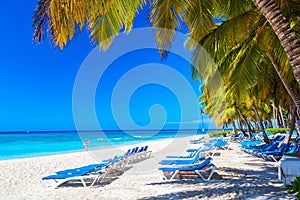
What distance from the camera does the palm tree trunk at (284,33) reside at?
3049 mm

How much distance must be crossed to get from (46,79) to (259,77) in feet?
129

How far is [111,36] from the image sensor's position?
541 cm

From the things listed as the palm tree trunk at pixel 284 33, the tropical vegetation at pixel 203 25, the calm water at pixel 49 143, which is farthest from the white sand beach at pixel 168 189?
the calm water at pixel 49 143

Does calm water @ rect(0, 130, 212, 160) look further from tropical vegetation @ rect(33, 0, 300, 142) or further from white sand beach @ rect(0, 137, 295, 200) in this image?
tropical vegetation @ rect(33, 0, 300, 142)

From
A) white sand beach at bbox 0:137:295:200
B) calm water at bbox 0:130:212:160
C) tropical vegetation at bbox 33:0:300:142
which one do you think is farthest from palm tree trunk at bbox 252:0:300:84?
calm water at bbox 0:130:212:160

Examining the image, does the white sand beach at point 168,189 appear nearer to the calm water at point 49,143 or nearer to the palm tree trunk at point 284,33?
the palm tree trunk at point 284,33

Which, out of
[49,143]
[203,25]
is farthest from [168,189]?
[49,143]

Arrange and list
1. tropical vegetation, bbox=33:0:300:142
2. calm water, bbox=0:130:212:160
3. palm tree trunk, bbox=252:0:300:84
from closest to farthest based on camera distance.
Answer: palm tree trunk, bbox=252:0:300:84
tropical vegetation, bbox=33:0:300:142
calm water, bbox=0:130:212:160

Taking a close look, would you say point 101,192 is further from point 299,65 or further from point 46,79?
point 46,79

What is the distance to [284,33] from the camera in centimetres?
315

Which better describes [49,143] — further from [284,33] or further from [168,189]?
[284,33]

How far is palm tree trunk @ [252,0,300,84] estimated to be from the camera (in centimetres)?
305

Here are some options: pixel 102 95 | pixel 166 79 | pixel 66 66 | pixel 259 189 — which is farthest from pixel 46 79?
pixel 259 189

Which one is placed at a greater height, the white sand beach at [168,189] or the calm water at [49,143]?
the white sand beach at [168,189]
